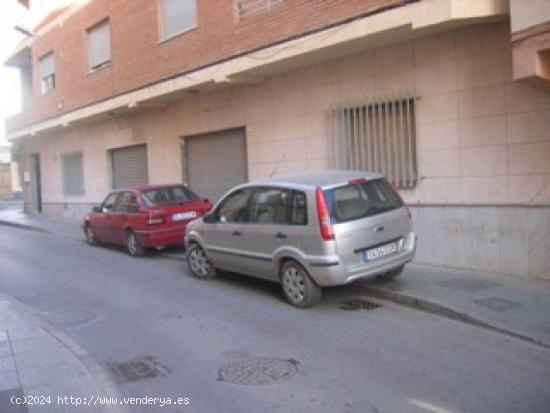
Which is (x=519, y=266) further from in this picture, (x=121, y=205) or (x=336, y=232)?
(x=121, y=205)

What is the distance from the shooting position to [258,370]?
5586 mm

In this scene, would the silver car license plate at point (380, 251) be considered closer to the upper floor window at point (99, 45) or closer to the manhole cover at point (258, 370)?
the manhole cover at point (258, 370)

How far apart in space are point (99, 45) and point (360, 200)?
14.6m

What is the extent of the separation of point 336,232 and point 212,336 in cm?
187

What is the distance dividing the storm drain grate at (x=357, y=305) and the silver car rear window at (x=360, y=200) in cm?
111

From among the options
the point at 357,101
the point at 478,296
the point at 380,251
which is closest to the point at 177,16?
the point at 357,101

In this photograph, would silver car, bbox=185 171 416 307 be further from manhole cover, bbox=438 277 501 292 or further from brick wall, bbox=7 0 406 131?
brick wall, bbox=7 0 406 131

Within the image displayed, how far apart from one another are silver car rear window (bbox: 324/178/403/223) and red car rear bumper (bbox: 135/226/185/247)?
18.1ft

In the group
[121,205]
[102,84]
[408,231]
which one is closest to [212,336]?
[408,231]

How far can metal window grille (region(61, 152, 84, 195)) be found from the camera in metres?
23.1

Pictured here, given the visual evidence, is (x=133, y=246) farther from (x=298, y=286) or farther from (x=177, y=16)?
(x=177, y=16)

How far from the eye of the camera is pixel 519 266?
8781 millimetres

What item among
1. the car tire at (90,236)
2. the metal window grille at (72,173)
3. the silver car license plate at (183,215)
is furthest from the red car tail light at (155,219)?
the metal window grille at (72,173)

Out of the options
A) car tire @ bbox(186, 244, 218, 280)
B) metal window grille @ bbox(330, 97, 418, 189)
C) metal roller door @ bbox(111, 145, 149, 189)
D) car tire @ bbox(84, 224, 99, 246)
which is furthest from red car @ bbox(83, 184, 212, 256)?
metal roller door @ bbox(111, 145, 149, 189)
